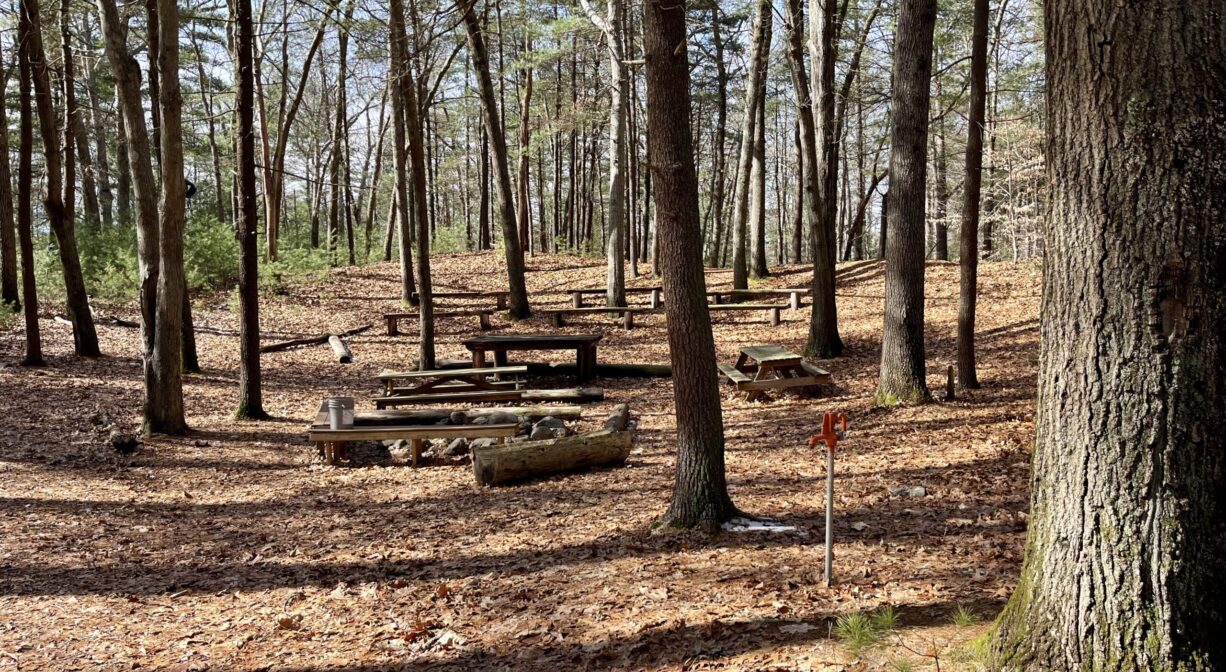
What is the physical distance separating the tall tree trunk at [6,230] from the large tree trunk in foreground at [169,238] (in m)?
5.03

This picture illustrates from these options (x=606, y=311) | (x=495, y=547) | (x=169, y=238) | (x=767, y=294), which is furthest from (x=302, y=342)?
(x=495, y=547)

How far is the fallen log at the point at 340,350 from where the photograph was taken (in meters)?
14.9

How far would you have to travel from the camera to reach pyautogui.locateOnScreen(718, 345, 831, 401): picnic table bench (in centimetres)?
1067

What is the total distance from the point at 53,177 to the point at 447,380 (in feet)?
20.3

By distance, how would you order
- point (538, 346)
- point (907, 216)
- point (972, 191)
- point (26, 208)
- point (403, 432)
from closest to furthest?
point (403, 432), point (972, 191), point (907, 216), point (26, 208), point (538, 346)

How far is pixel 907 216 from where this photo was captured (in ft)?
30.2

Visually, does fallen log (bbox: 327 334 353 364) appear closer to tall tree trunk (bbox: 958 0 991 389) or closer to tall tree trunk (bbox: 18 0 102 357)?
tall tree trunk (bbox: 18 0 102 357)

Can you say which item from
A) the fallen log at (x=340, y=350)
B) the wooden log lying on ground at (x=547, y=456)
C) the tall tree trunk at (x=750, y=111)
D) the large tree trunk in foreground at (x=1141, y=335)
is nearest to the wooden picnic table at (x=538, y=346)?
the fallen log at (x=340, y=350)

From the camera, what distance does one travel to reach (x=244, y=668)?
14.8ft

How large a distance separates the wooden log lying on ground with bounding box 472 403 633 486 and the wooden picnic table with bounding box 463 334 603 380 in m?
4.69

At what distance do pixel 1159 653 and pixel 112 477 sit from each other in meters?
8.61

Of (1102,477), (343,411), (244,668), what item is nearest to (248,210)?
(343,411)

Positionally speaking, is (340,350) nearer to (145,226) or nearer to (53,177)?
(53,177)

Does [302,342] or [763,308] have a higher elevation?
[763,308]
